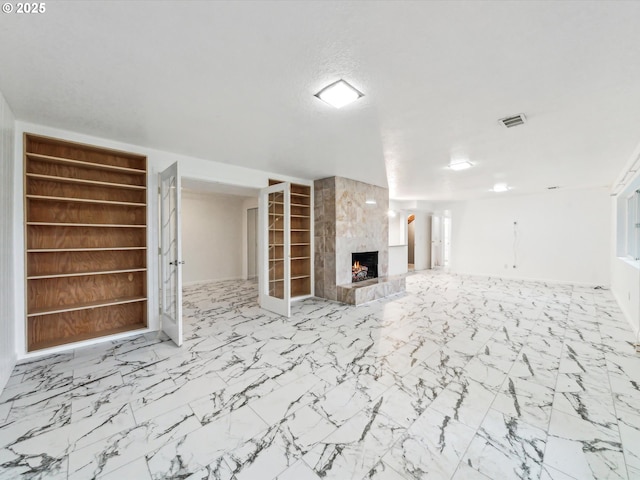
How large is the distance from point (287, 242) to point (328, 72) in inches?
104

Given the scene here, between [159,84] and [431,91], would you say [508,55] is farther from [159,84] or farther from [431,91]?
[159,84]

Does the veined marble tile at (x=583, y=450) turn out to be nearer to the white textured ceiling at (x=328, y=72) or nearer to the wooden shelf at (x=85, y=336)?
the white textured ceiling at (x=328, y=72)

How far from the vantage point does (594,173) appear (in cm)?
477

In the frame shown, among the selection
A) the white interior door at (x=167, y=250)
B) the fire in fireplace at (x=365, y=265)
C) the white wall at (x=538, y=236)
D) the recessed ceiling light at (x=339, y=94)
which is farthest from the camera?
the white wall at (x=538, y=236)

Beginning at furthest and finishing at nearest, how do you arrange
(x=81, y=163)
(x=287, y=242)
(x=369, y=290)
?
(x=369, y=290) → (x=287, y=242) → (x=81, y=163)

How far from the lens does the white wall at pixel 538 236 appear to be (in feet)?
21.1

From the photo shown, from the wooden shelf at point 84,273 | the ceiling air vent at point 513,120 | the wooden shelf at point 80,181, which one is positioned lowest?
the wooden shelf at point 84,273

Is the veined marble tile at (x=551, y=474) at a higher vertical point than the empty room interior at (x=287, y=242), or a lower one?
lower

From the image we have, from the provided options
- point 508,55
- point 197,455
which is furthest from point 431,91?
point 197,455

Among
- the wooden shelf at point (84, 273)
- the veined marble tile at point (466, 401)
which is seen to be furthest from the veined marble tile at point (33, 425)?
the veined marble tile at point (466, 401)

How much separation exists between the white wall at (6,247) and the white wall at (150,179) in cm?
8

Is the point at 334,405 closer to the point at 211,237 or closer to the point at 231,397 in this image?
the point at 231,397

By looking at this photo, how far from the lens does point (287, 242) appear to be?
4.10m

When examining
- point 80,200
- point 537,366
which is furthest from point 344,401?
point 80,200
